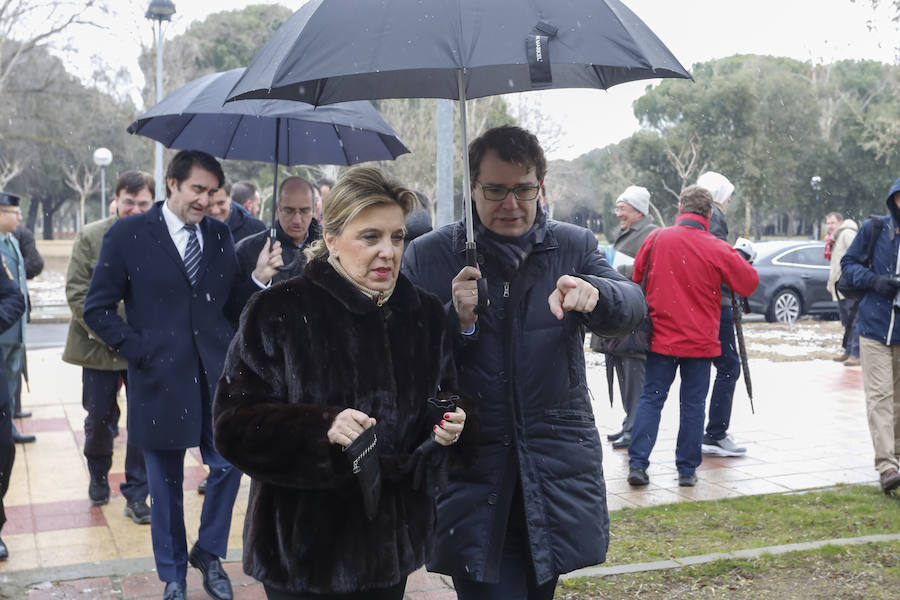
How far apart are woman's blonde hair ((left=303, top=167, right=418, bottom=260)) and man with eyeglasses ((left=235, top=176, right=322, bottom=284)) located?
2.63 metres

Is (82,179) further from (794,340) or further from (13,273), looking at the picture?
(13,273)

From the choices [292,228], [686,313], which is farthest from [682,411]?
[292,228]

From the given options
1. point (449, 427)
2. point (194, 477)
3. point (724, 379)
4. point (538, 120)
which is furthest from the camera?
point (538, 120)

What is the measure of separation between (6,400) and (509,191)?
3.21 m

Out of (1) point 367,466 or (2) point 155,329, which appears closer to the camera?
(1) point 367,466

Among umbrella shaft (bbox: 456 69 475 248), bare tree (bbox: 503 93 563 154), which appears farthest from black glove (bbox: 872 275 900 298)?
bare tree (bbox: 503 93 563 154)

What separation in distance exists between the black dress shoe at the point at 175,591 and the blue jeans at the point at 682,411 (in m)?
3.43

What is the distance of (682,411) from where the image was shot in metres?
6.84

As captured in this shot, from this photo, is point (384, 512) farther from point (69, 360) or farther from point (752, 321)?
point (752, 321)

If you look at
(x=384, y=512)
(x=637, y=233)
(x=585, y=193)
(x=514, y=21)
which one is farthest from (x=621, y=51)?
(x=585, y=193)

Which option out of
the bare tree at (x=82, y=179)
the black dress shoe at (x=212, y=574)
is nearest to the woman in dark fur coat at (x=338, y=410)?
the black dress shoe at (x=212, y=574)

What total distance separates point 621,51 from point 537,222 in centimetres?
66

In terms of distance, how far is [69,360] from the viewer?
21.3 feet

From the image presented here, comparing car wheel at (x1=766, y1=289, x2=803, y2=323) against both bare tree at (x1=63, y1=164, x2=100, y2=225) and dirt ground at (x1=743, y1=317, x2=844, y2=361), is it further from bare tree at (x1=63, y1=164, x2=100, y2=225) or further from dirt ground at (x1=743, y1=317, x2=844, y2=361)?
bare tree at (x1=63, y1=164, x2=100, y2=225)
